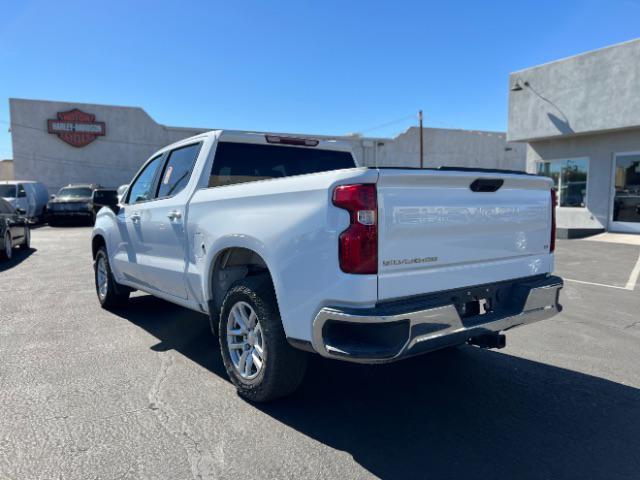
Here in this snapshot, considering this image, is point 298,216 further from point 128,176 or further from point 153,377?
point 128,176

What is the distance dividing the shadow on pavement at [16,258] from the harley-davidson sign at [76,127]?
1814 centimetres

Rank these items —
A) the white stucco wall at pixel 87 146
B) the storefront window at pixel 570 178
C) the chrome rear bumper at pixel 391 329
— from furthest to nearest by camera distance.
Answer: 1. the white stucco wall at pixel 87 146
2. the storefront window at pixel 570 178
3. the chrome rear bumper at pixel 391 329

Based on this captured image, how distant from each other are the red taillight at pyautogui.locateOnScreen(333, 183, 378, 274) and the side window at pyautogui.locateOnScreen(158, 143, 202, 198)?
Answer: 88.3 inches

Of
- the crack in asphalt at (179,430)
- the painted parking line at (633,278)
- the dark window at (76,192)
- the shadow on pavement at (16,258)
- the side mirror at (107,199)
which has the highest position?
the side mirror at (107,199)

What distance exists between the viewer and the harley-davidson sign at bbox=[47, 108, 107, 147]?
28625 millimetres

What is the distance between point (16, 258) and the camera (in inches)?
456

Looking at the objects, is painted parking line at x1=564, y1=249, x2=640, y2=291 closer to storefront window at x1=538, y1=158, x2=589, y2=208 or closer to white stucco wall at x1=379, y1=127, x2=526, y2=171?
storefront window at x1=538, y1=158, x2=589, y2=208

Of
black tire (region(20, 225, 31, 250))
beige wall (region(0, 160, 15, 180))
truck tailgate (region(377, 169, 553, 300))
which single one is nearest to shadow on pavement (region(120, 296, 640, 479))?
truck tailgate (region(377, 169, 553, 300))

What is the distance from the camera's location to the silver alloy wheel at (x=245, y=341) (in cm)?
337

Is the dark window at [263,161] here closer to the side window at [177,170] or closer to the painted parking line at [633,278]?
the side window at [177,170]

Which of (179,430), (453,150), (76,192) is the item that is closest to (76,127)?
(76,192)

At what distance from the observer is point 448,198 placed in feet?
9.66

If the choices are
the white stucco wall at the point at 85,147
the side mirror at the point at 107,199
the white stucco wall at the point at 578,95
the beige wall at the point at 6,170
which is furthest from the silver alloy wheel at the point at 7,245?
the beige wall at the point at 6,170

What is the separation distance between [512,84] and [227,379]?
17.2m
